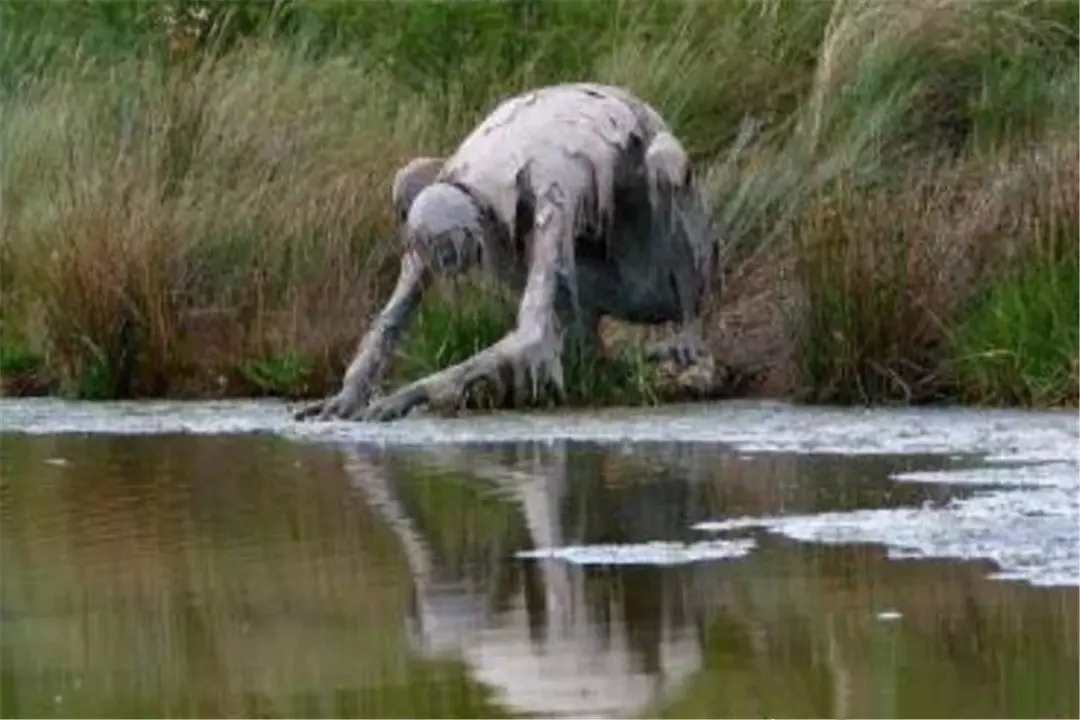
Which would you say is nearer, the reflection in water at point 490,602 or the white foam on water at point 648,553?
the reflection in water at point 490,602

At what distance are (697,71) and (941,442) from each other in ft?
16.6

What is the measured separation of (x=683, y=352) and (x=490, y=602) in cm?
523

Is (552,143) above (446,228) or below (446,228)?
above

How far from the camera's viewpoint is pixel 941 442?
11.7m

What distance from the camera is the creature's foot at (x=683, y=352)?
44.9 ft

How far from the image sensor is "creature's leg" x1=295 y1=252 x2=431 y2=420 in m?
12.9

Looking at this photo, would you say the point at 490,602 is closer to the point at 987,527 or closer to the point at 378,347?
the point at 987,527

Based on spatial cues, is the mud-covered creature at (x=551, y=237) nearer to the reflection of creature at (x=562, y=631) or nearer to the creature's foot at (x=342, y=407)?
the creature's foot at (x=342, y=407)

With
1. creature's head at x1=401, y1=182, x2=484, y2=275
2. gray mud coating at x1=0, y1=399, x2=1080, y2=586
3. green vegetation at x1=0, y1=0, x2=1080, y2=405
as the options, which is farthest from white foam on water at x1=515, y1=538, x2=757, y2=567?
green vegetation at x1=0, y1=0, x2=1080, y2=405

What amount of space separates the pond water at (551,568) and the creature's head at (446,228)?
63cm

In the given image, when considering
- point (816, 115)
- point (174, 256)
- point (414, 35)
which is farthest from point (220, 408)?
point (414, 35)

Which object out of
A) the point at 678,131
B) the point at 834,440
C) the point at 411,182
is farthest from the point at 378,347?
the point at 678,131

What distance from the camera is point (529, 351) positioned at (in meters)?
12.5

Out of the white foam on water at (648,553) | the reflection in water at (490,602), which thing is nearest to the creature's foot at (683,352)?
the reflection in water at (490,602)
